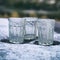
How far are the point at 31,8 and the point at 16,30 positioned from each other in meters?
4.39

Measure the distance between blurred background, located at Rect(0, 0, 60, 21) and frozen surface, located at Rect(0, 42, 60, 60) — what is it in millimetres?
4002

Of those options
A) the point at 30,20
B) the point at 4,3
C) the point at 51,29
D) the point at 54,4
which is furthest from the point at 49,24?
the point at 4,3

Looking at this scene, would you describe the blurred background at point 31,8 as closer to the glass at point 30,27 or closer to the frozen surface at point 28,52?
the glass at point 30,27

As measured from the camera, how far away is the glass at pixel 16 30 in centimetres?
76

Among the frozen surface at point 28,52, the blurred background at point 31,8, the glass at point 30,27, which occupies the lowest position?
the frozen surface at point 28,52

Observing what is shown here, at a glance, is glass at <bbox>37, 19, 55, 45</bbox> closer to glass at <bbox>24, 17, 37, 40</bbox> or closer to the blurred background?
glass at <bbox>24, 17, 37, 40</bbox>

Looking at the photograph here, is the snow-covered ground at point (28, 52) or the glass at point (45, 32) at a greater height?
the glass at point (45, 32)

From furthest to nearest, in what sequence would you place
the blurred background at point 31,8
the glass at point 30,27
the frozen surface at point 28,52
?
the blurred background at point 31,8 < the glass at point 30,27 < the frozen surface at point 28,52

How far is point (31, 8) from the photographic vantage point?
5.12m

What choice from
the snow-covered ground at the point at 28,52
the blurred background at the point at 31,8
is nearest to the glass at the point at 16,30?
the snow-covered ground at the point at 28,52

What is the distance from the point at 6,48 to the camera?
682 mm

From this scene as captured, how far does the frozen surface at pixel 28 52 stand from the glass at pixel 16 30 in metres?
0.04

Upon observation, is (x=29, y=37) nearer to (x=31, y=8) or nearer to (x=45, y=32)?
(x=45, y=32)

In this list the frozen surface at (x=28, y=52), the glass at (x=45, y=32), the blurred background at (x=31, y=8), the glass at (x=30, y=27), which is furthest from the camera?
the blurred background at (x=31, y=8)
